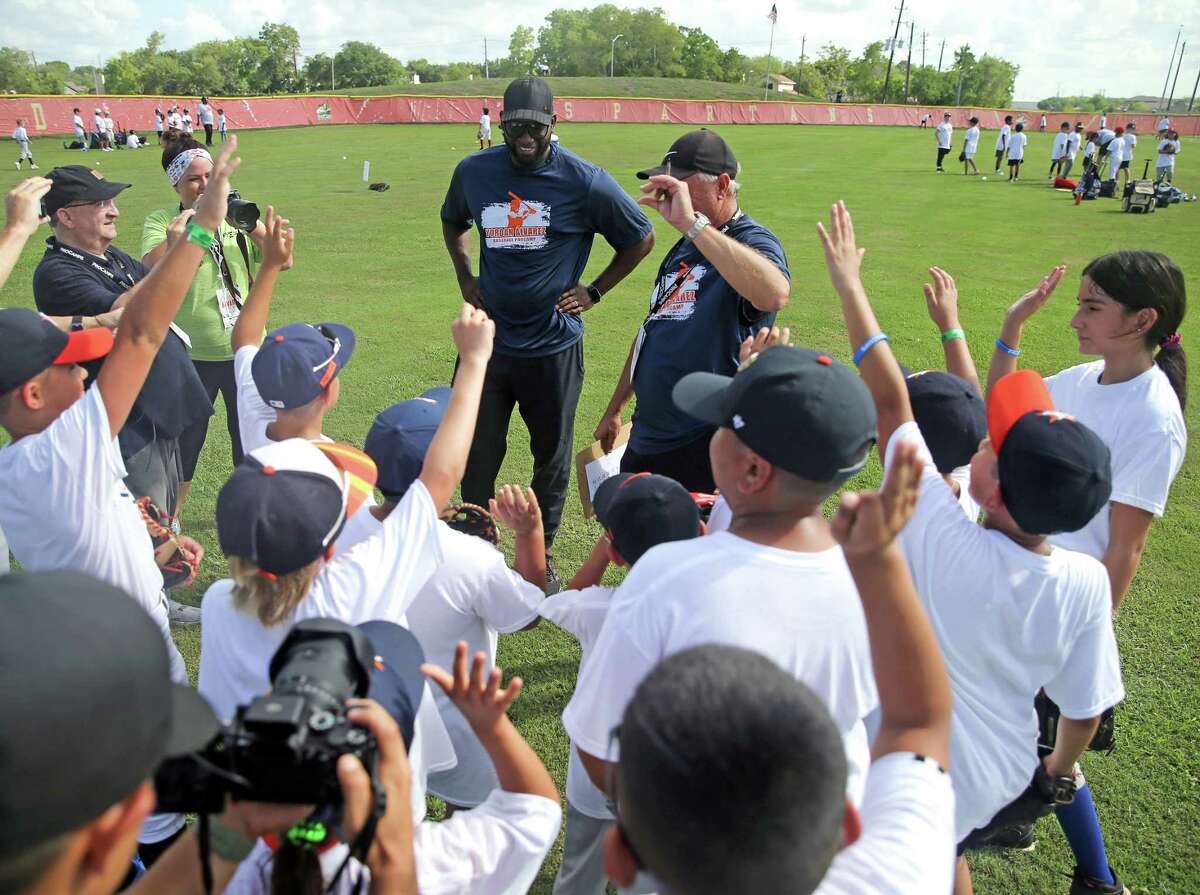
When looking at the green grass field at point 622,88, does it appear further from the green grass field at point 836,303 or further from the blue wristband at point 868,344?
the blue wristband at point 868,344

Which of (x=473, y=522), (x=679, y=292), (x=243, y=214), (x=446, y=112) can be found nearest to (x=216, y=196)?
(x=243, y=214)

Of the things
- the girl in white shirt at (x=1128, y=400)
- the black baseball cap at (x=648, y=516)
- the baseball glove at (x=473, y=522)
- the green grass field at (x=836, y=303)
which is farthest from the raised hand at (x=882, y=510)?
the green grass field at (x=836, y=303)

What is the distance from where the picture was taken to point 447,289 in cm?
1183

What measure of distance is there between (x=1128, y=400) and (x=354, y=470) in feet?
10.3

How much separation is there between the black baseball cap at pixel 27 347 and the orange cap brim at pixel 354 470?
3.04 feet

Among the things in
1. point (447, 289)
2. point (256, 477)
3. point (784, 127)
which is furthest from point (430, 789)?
point (784, 127)

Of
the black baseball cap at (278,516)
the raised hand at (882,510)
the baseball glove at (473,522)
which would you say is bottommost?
the baseball glove at (473,522)

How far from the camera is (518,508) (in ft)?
9.39

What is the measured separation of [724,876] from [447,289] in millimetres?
11305

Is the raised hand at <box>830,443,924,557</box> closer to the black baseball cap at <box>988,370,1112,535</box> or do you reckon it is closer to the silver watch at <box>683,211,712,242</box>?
the black baseball cap at <box>988,370,1112,535</box>

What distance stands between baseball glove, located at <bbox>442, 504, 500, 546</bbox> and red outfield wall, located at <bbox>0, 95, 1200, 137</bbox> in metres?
48.1

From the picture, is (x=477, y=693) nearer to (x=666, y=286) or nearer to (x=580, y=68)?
(x=666, y=286)

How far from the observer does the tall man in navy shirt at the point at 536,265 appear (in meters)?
5.05

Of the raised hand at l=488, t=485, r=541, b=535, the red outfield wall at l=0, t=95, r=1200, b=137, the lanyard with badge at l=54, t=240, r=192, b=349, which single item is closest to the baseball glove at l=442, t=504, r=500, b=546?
the raised hand at l=488, t=485, r=541, b=535
